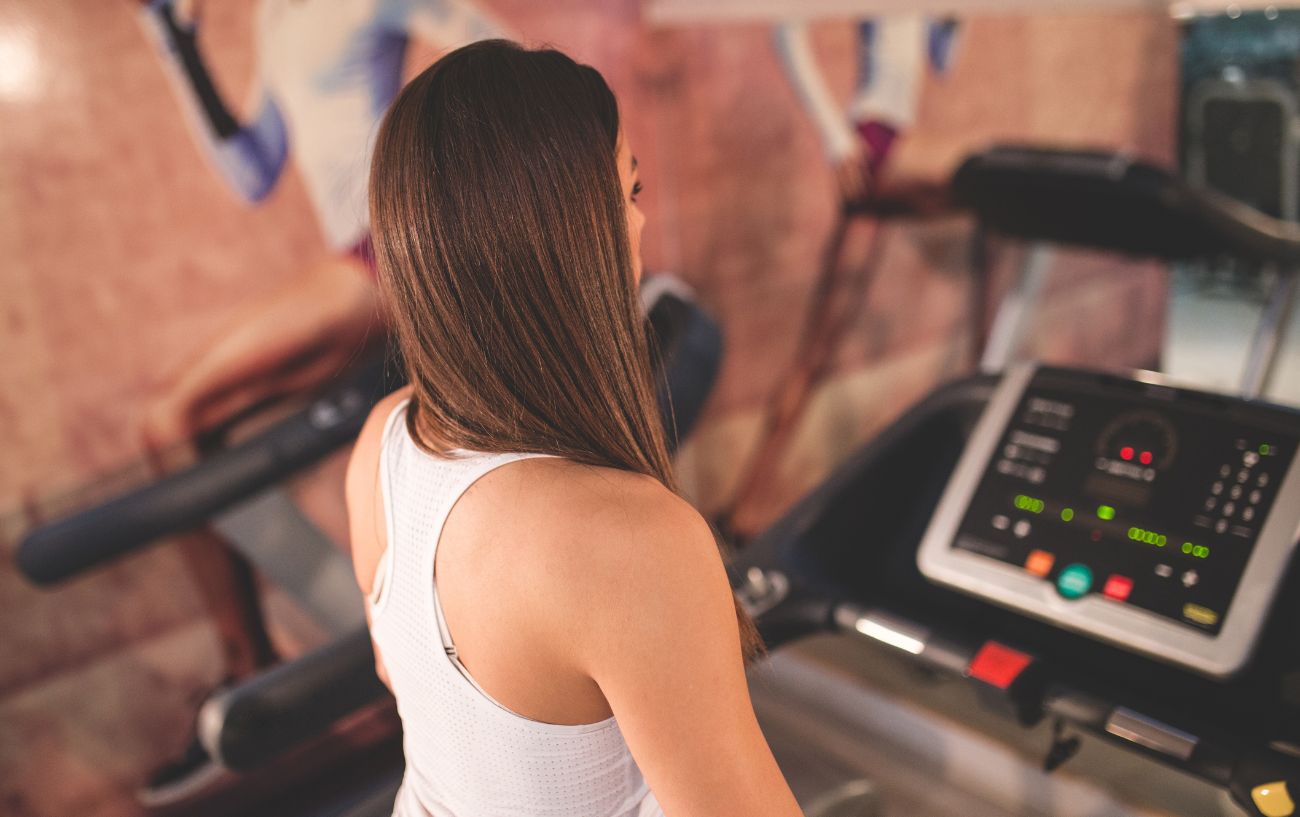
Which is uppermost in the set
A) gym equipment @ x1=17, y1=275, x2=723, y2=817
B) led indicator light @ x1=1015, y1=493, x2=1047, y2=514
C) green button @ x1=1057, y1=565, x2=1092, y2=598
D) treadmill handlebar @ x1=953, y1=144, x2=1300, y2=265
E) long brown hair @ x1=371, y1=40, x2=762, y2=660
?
long brown hair @ x1=371, y1=40, x2=762, y2=660

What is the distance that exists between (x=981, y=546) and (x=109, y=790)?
6.64 ft

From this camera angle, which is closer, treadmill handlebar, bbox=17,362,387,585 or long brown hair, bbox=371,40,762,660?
long brown hair, bbox=371,40,762,660

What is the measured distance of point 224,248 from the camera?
2.26 m

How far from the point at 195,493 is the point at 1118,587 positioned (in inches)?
65.1

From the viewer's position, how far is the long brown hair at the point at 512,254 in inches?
34.9

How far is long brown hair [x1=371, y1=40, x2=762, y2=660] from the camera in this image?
887 millimetres

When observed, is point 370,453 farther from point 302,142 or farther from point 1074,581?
point 302,142

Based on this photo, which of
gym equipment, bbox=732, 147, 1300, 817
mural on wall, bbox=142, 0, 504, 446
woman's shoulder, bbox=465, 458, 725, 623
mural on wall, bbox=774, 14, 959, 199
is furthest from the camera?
mural on wall, bbox=774, 14, 959, 199

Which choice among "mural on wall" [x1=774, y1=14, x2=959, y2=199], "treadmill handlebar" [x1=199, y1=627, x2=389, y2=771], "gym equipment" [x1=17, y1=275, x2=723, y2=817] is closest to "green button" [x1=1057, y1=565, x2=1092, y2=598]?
"gym equipment" [x1=17, y1=275, x2=723, y2=817]

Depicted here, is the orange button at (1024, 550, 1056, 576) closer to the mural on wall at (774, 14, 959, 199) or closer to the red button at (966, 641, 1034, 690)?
Result: the red button at (966, 641, 1034, 690)

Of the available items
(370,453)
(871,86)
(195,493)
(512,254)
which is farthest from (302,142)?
(871,86)

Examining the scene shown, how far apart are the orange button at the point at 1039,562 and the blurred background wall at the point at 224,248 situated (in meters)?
1.13

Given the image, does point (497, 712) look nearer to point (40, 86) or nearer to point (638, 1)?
point (40, 86)

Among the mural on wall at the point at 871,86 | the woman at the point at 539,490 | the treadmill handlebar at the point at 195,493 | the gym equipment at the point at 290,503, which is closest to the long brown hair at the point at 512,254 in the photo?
the woman at the point at 539,490
